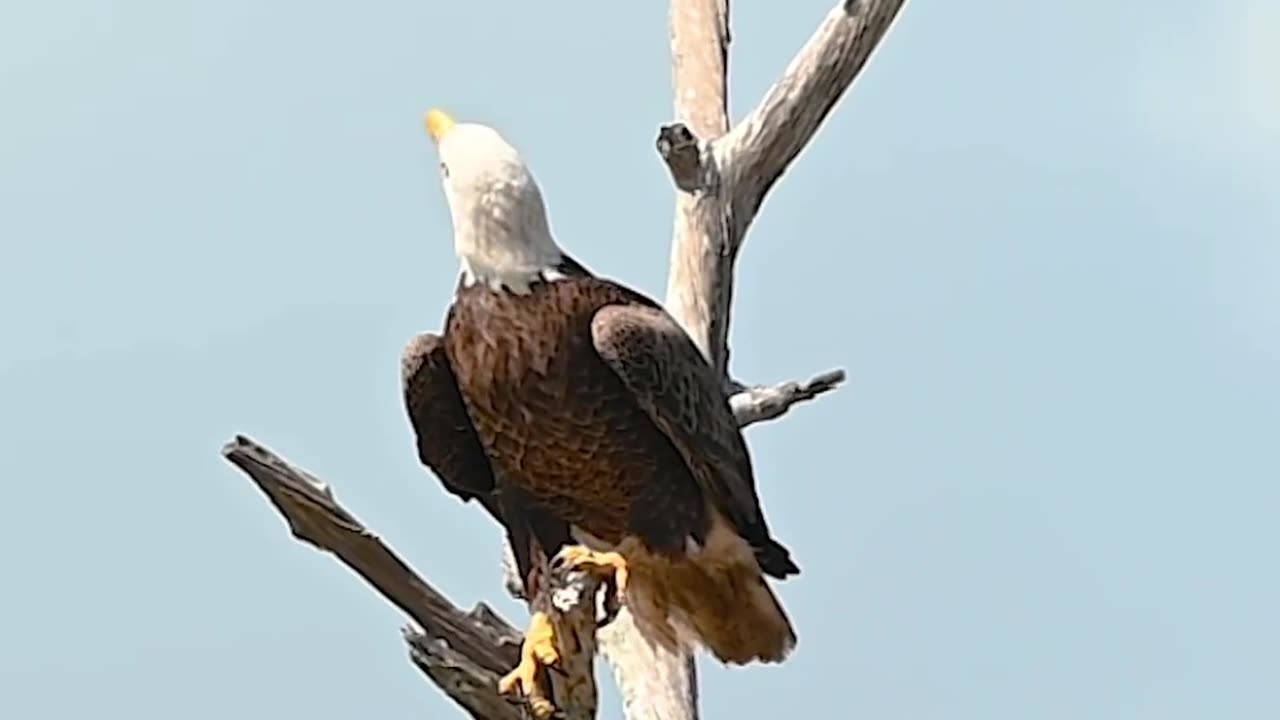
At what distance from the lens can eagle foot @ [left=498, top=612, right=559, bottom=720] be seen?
148 inches

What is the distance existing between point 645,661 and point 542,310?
895 millimetres

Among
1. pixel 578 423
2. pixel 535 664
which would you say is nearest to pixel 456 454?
pixel 578 423

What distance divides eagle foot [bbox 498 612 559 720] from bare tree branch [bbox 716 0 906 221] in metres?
1.41

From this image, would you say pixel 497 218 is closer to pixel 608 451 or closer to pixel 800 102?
pixel 608 451

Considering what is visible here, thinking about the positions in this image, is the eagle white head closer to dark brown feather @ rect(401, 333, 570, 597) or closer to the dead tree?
dark brown feather @ rect(401, 333, 570, 597)

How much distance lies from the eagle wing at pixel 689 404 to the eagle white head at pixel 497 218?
0.62ft

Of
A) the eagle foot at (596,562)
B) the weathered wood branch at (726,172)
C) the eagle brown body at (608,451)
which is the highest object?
the weathered wood branch at (726,172)

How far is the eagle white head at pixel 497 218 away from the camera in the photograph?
14.0 feet

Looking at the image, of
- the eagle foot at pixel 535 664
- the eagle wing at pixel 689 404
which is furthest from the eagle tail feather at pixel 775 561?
the eagle foot at pixel 535 664

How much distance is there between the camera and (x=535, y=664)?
3881 millimetres

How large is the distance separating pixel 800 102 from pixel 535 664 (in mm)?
1781

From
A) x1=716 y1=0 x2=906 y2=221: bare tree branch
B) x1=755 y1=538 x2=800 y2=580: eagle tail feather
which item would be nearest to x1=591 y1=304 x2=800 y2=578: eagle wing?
x1=755 y1=538 x2=800 y2=580: eagle tail feather

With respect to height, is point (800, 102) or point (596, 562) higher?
point (800, 102)

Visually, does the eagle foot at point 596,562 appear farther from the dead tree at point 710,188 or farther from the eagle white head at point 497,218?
the eagle white head at point 497,218
